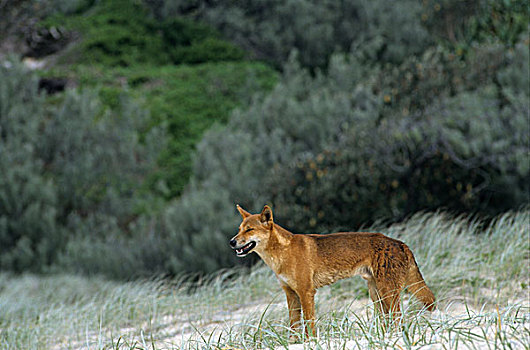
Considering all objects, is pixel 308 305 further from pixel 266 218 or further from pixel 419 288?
pixel 419 288

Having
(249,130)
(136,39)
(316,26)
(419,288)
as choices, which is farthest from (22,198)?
(316,26)

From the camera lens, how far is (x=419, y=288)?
334cm

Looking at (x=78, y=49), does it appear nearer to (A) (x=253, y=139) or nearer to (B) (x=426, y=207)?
(A) (x=253, y=139)

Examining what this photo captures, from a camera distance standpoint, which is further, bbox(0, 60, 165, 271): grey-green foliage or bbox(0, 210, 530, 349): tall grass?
bbox(0, 60, 165, 271): grey-green foliage

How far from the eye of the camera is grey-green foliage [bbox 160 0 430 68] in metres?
15.1

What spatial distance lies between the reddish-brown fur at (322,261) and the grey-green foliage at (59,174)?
6703mm

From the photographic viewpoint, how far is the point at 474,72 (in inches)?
376

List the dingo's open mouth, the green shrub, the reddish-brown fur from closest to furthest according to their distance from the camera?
the dingo's open mouth → the reddish-brown fur → the green shrub

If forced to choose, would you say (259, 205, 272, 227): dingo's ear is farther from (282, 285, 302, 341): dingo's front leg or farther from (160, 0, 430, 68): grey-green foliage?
(160, 0, 430, 68): grey-green foliage

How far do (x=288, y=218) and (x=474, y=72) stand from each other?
414cm

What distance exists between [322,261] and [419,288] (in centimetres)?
63

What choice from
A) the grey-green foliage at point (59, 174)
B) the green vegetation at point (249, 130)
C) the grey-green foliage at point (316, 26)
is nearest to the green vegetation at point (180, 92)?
the green vegetation at point (249, 130)

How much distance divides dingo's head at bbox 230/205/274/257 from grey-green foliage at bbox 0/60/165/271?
6741mm

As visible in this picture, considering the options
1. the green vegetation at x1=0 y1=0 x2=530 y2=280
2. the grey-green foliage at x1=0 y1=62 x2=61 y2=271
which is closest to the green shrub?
the green vegetation at x1=0 y1=0 x2=530 y2=280
